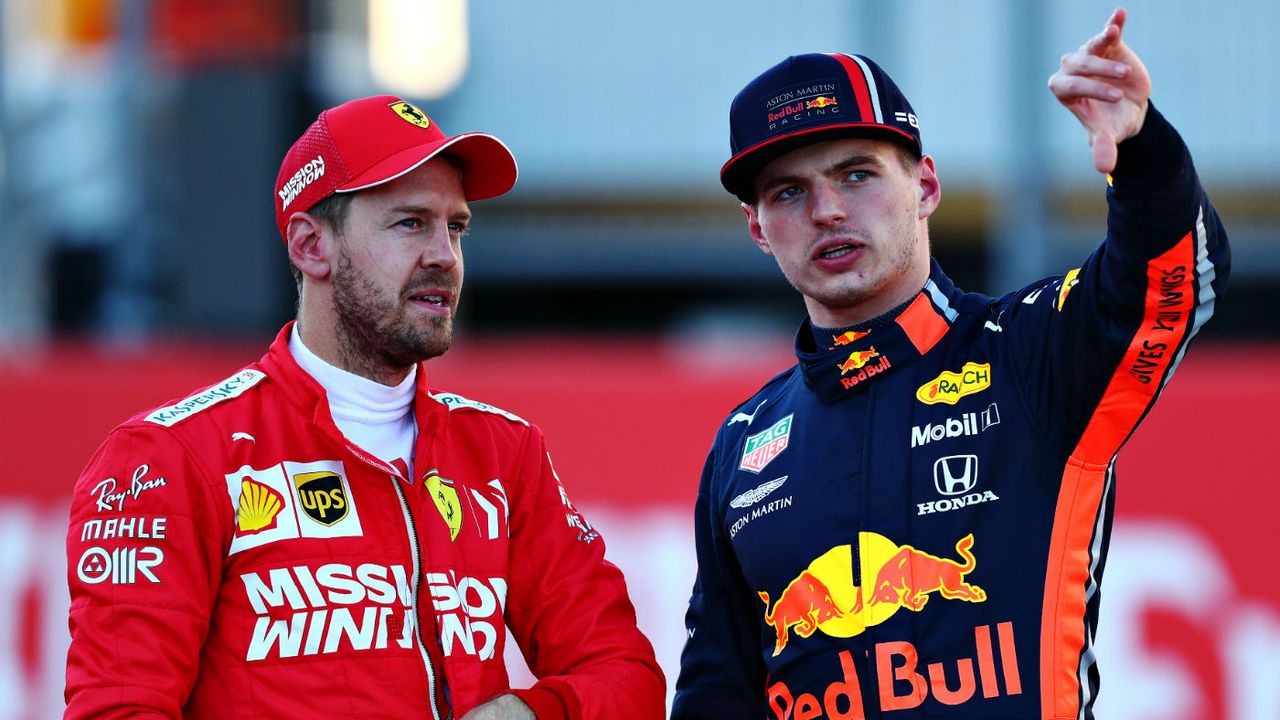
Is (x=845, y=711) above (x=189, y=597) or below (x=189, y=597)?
below

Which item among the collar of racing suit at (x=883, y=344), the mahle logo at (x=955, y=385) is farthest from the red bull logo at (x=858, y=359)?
the mahle logo at (x=955, y=385)

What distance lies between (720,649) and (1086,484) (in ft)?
2.61

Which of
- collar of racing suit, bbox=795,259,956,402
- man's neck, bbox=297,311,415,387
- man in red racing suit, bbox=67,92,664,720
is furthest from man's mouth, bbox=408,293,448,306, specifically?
collar of racing suit, bbox=795,259,956,402

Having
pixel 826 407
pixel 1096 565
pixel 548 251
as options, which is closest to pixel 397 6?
pixel 548 251

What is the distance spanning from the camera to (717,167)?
7547mm

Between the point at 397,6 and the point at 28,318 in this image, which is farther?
the point at 397,6

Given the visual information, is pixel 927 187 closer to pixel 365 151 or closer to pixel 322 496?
pixel 365 151

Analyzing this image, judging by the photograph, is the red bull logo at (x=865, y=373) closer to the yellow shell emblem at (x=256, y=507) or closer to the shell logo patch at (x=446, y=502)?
the shell logo patch at (x=446, y=502)

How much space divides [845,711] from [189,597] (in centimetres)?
110

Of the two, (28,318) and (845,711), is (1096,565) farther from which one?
(28,318)

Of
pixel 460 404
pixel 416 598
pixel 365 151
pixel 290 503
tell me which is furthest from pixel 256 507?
pixel 365 151

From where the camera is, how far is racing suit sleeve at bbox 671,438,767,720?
2.91m

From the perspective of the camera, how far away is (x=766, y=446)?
288cm

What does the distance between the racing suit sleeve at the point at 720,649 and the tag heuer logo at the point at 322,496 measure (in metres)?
0.72
